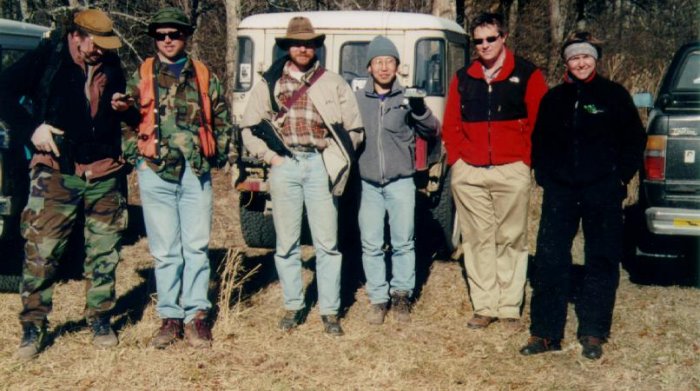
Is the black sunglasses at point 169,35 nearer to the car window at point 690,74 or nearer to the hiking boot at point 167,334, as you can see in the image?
the hiking boot at point 167,334

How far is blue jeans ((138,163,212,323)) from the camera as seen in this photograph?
16.1ft

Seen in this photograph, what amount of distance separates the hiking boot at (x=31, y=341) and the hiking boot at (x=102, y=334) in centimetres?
30

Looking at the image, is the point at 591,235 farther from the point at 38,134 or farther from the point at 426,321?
the point at 38,134

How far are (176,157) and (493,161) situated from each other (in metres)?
1.98

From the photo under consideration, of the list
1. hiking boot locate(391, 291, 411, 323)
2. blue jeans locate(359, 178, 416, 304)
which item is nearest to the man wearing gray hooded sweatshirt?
blue jeans locate(359, 178, 416, 304)

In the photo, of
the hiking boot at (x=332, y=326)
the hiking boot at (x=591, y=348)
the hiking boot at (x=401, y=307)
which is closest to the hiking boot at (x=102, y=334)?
the hiking boot at (x=332, y=326)

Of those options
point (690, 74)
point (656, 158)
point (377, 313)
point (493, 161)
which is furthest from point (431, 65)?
point (377, 313)

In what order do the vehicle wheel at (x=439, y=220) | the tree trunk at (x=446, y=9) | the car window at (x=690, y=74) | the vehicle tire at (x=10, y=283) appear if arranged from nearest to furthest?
the vehicle tire at (x=10, y=283)
the car window at (x=690, y=74)
the vehicle wheel at (x=439, y=220)
the tree trunk at (x=446, y=9)

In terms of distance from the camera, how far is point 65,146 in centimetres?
479

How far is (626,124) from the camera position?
15.6 ft

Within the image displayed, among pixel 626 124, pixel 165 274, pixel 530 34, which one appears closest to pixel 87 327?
pixel 165 274

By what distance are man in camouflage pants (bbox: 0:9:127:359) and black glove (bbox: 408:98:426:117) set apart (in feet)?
5.90

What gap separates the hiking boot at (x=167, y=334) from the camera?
503 centimetres

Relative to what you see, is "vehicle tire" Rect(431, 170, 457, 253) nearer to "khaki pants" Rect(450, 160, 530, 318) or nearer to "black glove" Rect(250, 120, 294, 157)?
"khaki pants" Rect(450, 160, 530, 318)
